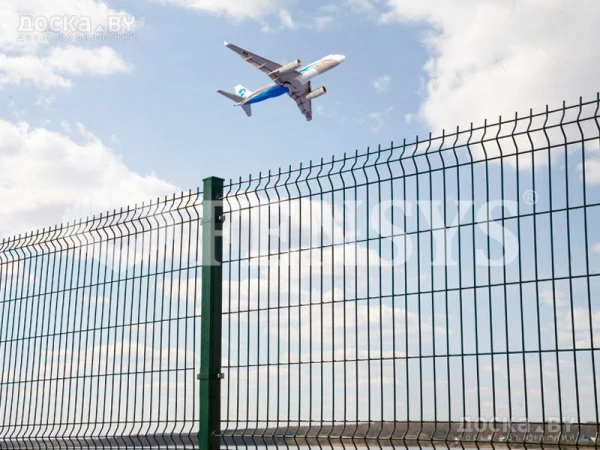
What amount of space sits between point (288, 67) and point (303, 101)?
14.0ft

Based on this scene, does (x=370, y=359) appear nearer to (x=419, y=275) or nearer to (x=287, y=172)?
(x=419, y=275)

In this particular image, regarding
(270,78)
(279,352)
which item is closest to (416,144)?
(279,352)

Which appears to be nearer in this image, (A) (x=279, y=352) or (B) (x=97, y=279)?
(A) (x=279, y=352)

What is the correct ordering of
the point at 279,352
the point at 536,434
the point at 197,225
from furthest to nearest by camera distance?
the point at 197,225 → the point at 279,352 → the point at 536,434

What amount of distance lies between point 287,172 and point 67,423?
434cm

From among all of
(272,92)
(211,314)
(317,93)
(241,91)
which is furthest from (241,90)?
(211,314)

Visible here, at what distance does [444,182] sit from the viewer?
6613 millimetres

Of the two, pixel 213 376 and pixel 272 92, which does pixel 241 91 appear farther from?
pixel 213 376

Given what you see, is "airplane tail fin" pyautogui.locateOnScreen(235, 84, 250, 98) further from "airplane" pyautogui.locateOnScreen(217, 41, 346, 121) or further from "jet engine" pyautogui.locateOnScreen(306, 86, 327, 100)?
"jet engine" pyautogui.locateOnScreen(306, 86, 327, 100)

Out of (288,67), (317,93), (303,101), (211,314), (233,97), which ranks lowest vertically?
(211,314)

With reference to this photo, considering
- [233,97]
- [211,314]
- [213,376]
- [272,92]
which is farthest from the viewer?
[233,97]

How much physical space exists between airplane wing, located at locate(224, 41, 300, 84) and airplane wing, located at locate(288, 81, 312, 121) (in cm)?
157

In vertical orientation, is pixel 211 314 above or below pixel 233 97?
below

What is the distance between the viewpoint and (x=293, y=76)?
32.5m
